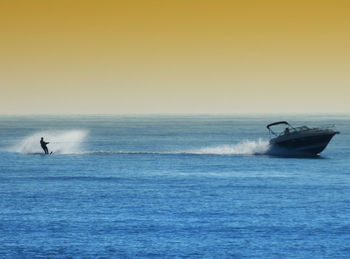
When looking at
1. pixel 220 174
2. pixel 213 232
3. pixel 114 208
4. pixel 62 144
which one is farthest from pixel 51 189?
pixel 62 144

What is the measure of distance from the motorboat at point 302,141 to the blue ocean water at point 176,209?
1.51 metres

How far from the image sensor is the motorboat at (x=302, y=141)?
8719 cm

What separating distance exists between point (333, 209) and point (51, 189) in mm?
23831

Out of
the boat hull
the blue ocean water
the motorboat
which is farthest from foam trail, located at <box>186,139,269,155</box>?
the blue ocean water

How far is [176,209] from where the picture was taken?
5262cm

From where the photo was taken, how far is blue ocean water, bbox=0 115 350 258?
41.1 m

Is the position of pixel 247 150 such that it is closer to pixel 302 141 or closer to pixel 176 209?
pixel 302 141

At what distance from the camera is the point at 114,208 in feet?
176

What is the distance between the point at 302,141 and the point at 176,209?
38.1 m

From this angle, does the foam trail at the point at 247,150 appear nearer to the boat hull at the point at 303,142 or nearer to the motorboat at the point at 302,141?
the boat hull at the point at 303,142

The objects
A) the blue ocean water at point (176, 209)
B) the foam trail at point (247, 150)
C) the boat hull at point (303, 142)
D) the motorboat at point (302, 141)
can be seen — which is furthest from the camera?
the foam trail at point (247, 150)

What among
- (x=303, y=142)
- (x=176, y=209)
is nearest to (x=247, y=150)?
(x=303, y=142)

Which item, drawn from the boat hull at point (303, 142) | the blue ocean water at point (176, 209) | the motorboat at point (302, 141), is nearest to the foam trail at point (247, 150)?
the boat hull at point (303, 142)

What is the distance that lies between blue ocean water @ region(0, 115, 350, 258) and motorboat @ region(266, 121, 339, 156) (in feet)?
4.95
